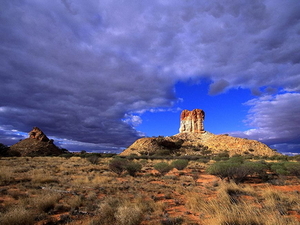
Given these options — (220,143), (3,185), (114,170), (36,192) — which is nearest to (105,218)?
(36,192)

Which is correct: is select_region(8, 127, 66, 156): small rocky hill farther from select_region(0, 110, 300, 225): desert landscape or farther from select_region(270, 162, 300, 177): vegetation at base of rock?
select_region(270, 162, 300, 177): vegetation at base of rock

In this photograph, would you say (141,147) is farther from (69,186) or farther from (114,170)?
(69,186)

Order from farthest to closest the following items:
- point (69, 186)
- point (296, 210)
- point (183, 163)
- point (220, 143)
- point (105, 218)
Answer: point (220, 143)
point (183, 163)
point (69, 186)
point (296, 210)
point (105, 218)

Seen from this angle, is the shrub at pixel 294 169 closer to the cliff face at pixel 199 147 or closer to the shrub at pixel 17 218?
the shrub at pixel 17 218

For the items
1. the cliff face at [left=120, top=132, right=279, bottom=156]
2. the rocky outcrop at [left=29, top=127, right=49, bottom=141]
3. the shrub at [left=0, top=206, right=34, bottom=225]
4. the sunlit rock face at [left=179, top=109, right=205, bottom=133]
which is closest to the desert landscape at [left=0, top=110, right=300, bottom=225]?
the shrub at [left=0, top=206, right=34, bottom=225]

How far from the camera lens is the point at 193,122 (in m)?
112

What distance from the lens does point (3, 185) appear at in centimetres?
1345

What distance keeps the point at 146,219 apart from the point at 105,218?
1492 millimetres

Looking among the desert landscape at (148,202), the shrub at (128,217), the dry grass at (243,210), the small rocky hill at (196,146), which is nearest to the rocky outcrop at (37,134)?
the small rocky hill at (196,146)

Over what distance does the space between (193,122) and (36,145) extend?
77.5m

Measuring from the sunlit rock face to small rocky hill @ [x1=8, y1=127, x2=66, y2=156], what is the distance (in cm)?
6768

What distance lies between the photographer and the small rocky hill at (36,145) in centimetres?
6232

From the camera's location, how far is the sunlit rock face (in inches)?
4326

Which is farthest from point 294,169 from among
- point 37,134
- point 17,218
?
point 37,134
